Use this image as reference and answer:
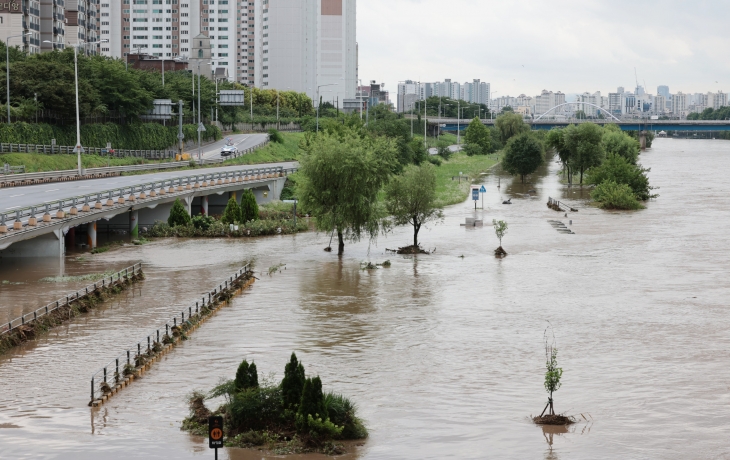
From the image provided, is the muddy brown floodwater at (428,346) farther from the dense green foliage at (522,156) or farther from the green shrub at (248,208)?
the dense green foliage at (522,156)

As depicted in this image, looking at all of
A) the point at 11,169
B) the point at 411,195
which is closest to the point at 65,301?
the point at 411,195

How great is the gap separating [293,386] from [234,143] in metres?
108

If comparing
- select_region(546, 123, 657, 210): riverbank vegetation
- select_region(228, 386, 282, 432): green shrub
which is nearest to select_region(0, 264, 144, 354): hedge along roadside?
select_region(228, 386, 282, 432): green shrub

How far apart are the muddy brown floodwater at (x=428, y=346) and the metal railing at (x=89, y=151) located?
25.1 m

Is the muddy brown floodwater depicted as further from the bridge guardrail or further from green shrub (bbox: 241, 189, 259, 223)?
the bridge guardrail

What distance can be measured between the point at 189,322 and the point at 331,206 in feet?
65.0

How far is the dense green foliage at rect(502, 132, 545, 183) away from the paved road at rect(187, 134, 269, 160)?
103 ft

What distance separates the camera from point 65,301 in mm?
38031

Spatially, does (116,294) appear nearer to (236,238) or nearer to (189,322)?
(189,322)

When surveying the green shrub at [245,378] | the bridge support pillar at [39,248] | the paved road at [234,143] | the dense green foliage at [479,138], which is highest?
the dense green foliage at [479,138]

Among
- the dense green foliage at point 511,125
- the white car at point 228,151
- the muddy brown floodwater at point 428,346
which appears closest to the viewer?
the muddy brown floodwater at point 428,346

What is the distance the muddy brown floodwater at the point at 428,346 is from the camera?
24.0m

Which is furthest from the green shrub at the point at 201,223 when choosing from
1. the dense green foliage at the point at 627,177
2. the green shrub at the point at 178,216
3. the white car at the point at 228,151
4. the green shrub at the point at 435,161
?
the green shrub at the point at 435,161

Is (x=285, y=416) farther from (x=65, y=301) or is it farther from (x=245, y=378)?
(x=65, y=301)
